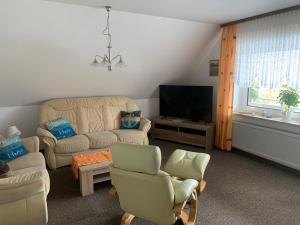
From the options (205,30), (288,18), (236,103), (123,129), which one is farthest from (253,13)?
(123,129)

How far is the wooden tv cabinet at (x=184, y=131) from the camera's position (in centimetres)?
453

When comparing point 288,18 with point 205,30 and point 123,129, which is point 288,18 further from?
point 123,129

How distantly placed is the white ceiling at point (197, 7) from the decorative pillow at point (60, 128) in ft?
6.36

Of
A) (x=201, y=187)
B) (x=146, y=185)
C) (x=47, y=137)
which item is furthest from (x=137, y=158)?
(x=47, y=137)

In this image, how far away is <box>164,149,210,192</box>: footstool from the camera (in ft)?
9.16

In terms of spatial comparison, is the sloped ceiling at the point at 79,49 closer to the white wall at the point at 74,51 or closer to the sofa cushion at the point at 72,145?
the white wall at the point at 74,51

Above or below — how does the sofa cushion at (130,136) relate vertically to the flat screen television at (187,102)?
below

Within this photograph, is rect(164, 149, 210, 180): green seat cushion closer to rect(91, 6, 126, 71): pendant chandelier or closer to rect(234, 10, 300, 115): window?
rect(91, 6, 126, 71): pendant chandelier

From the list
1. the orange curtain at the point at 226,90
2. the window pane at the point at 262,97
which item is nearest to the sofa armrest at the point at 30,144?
the orange curtain at the point at 226,90

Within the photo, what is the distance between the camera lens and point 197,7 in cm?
321

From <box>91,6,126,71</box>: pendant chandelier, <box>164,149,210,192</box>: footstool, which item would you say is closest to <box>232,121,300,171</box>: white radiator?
<box>164,149,210,192</box>: footstool

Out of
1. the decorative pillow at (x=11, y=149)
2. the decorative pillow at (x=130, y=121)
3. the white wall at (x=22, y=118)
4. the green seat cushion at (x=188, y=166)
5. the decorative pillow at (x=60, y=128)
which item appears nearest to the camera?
the green seat cushion at (x=188, y=166)

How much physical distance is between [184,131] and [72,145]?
2236 mm

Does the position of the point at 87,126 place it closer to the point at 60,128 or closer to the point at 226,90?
the point at 60,128
